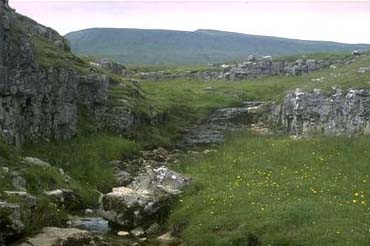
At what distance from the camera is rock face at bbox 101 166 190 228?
36.5 m

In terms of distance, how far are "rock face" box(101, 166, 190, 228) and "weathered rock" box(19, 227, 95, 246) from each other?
4.37 metres

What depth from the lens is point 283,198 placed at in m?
34.9

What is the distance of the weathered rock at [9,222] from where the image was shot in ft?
99.2

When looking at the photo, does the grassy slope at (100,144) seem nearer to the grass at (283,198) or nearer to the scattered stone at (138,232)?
the scattered stone at (138,232)

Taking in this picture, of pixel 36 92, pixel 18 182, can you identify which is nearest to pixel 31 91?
pixel 36 92

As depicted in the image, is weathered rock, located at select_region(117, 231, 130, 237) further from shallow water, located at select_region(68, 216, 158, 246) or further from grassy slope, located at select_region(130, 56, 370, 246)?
grassy slope, located at select_region(130, 56, 370, 246)

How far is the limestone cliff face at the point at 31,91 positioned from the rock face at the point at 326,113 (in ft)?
79.4

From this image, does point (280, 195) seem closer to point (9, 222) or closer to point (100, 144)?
point (9, 222)

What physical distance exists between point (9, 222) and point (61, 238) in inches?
110

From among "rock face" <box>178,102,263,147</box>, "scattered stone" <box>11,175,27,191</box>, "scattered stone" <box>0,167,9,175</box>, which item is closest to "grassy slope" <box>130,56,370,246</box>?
"scattered stone" <box>11,175,27,191</box>

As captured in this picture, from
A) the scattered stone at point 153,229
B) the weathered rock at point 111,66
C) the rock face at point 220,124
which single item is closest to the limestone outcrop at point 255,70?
the weathered rock at point 111,66

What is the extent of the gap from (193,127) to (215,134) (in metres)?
6.30

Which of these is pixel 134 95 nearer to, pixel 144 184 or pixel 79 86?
pixel 79 86

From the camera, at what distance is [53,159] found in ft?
156
